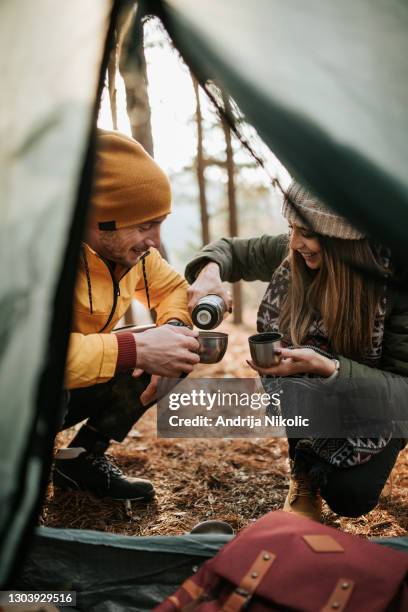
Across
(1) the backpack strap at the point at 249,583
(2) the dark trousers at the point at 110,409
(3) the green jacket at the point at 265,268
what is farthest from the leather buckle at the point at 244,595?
→ (2) the dark trousers at the point at 110,409

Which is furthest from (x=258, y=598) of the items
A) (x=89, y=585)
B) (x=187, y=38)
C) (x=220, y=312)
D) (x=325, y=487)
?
(x=187, y=38)

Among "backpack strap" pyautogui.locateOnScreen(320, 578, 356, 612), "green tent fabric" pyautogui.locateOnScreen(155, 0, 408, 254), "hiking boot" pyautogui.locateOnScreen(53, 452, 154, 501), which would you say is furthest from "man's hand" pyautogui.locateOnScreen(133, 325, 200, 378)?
"backpack strap" pyautogui.locateOnScreen(320, 578, 356, 612)

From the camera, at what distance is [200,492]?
244cm

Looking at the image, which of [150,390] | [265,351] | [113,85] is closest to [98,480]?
[150,390]

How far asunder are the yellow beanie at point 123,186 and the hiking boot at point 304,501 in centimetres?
114

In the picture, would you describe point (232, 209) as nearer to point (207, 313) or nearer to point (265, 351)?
point (207, 313)

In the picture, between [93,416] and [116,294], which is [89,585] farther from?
[116,294]

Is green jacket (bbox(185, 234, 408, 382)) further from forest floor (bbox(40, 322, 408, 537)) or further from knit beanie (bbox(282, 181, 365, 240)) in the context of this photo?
forest floor (bbox(40, 322, 408, 537))

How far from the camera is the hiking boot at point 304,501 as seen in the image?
2.12 meters

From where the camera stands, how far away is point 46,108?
4.39 feet

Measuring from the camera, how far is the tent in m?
1.32

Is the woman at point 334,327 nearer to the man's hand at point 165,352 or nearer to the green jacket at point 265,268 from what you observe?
the green jacket at point 265,268

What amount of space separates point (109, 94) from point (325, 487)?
1768 millimetres

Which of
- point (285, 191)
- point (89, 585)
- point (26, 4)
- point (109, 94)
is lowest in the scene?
point (89, 585)
